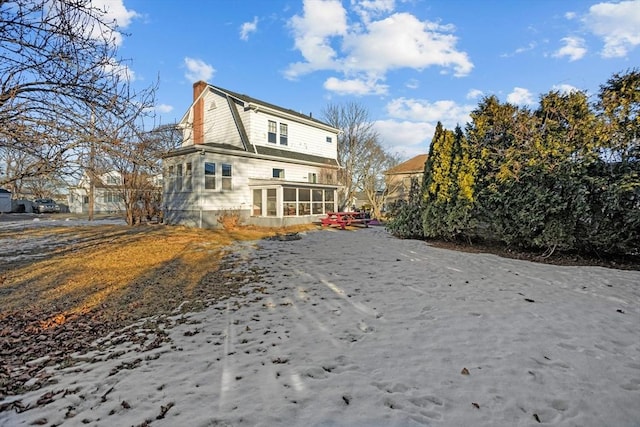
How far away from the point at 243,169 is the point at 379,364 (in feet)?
51.5

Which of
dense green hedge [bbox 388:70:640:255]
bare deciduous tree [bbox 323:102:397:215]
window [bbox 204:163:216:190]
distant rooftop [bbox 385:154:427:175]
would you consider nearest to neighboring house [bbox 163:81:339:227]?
window [bbox 204:163:216:190]

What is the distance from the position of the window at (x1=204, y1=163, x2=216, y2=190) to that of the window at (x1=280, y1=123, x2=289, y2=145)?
554 centimetres

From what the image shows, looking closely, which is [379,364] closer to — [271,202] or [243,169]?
[271,202]

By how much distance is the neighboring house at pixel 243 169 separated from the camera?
15.9 meters

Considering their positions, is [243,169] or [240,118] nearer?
[243,169]

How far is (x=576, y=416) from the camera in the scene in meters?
2.15

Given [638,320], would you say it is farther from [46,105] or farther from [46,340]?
[46,105]

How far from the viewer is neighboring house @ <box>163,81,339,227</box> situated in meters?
15.9

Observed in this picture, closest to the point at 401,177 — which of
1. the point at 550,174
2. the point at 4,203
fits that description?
the point at 550,174

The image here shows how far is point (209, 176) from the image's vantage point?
15.9 metres

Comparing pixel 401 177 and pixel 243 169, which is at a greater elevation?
pixel 401 177

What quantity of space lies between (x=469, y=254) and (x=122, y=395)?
344 inches

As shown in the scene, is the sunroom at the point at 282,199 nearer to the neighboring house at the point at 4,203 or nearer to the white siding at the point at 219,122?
the white siding at the point at 219,122

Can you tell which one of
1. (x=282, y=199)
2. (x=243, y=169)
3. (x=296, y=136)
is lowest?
(x=282, y=199)
